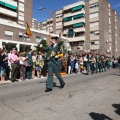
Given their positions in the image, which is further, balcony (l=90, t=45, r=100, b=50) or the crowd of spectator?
balcony (l=90, t=45, r=100, b=50)

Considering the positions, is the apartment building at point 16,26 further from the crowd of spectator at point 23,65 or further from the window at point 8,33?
the crowd of spectator at point 23,65

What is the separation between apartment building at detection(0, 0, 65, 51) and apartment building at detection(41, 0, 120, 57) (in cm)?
1089

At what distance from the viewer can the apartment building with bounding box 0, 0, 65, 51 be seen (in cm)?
3675

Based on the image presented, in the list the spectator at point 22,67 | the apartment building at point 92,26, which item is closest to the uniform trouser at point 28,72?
the spectator at point 22,67

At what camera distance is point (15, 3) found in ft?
149

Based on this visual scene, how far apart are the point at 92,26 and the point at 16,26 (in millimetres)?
24095

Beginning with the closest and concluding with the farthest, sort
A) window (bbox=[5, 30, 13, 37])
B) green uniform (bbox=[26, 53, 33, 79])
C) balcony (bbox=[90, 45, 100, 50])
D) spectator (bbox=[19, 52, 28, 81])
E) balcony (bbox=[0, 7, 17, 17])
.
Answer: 1. spectator (bbox=[19, 52, 28, 81])
2. green uniform (bbox=[26, 53, 33, 79])
3. window (bbox=[5, 30, 13, 37])
4. balcony (bbox=[0, 7, 17, 17])
5. balcony (bbox=[90, 45, 100, 50])

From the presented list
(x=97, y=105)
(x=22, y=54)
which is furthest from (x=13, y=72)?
(x=97, y=105)

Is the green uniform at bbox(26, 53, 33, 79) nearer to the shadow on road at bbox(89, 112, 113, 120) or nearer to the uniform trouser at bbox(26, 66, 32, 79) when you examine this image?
→ the uniform trouser at bbox(26, 66, 32, 79)

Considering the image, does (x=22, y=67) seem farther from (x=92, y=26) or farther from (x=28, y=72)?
(x=92, y=26)

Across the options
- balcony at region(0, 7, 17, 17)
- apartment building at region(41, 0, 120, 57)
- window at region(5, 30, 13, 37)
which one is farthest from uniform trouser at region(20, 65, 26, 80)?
apartment building at region(41, 0, 120, 57)

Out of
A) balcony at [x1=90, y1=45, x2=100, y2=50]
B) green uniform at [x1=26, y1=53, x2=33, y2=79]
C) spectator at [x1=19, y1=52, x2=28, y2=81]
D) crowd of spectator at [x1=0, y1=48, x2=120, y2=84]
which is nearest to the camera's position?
crowd of spectator at [x1=0, y1=48, x2=120, y2=84]

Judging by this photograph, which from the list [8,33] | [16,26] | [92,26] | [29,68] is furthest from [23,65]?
[92,26]

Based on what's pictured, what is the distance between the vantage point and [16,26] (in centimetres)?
3856
